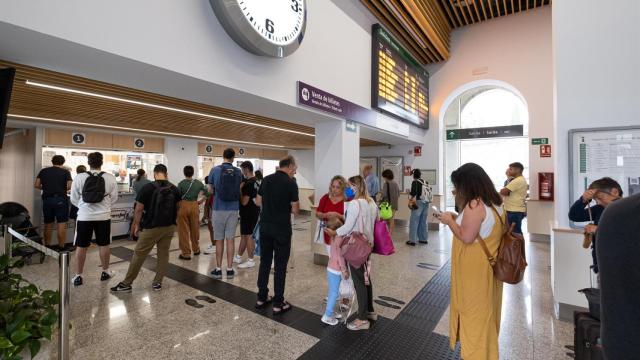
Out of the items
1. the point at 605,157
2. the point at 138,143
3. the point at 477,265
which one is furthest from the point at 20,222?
the point at 605,157

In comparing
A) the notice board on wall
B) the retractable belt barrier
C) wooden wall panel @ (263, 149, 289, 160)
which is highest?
wooden wall panel @ (263, 149, 289, 160)

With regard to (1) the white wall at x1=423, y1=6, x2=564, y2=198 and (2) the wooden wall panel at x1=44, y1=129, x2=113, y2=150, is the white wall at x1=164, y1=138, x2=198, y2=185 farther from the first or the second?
(1) the white wall at x1=423, y1=6, x2=564, y2=198

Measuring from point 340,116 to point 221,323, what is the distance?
121 inches

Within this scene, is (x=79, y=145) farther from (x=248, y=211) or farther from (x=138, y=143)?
(x=248, y=211)

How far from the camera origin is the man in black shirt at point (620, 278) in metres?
0.52

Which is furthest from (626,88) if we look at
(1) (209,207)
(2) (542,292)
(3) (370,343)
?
(1) (209,207)

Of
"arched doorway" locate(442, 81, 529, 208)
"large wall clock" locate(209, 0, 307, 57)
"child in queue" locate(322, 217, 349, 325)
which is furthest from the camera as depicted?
"arched doorway" locate(442, 81, 529, 208)

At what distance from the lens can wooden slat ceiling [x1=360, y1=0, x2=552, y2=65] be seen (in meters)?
5.48

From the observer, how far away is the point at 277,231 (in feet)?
9.86

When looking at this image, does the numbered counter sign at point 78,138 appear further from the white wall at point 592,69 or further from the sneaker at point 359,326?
the white wall at point 592,69

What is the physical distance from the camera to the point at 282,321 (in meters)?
2.87

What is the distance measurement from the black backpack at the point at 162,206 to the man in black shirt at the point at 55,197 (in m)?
3.14

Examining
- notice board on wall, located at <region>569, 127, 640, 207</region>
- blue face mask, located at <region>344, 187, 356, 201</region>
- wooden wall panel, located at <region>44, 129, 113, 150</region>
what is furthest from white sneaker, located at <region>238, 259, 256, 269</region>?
wooden wall panel, located at <region>44, 129, 113, 150</region>

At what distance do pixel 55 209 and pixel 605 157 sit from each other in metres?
8.13
